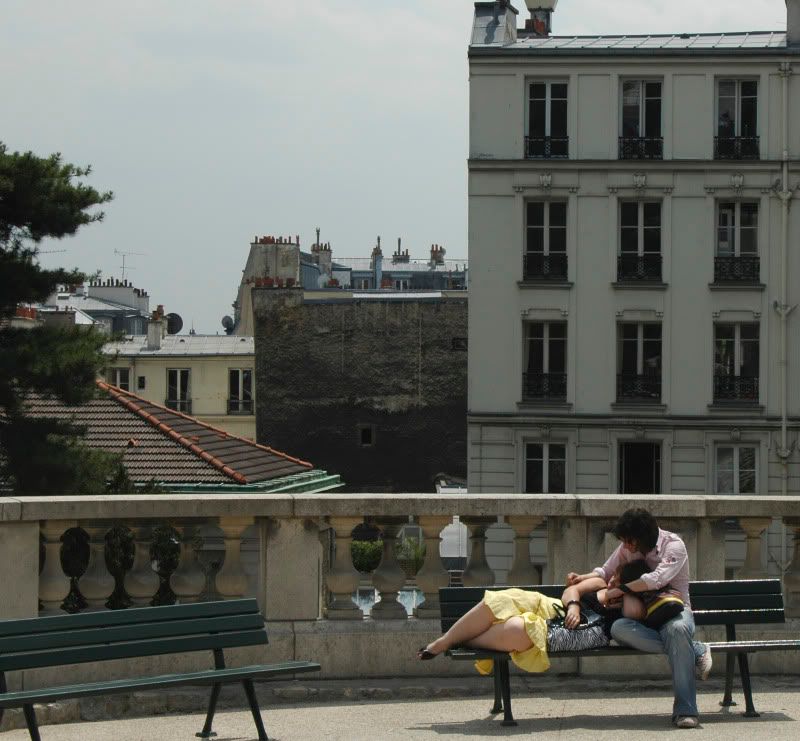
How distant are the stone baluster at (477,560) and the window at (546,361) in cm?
3222

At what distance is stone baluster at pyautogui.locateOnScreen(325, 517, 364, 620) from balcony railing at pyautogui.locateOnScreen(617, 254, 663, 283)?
33.0m

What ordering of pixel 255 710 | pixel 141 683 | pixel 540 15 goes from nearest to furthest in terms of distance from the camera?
pixel 141 683, pixel 255 710, pixel 540 15

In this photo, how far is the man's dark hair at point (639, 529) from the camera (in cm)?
917

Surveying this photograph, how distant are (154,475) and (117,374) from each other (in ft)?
138

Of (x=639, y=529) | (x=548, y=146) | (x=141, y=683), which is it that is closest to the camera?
(x=141, y=683)

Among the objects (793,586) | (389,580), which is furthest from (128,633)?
(793,586)

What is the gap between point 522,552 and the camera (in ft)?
33.9

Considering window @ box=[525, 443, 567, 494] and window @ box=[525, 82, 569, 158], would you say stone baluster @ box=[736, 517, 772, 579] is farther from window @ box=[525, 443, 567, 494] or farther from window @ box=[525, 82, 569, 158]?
window @ box=[525, 82, 569, 158]

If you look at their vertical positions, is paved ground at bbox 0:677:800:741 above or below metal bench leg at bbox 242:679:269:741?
below

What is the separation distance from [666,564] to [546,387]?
109ft

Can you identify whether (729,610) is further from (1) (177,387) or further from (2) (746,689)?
(1) (177,387)

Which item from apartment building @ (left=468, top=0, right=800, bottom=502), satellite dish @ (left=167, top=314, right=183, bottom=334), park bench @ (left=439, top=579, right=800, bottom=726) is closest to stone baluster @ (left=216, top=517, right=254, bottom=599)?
park bench @ (left=439, top=579, right=800, bottom=726)

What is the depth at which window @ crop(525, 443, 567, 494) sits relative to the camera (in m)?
42.3

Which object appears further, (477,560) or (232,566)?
(477,560)
